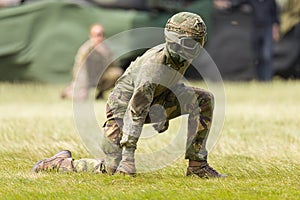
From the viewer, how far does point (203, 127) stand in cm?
693

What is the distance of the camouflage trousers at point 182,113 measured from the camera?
6.87m

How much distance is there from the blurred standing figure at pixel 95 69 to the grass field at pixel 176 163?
2.34 feet

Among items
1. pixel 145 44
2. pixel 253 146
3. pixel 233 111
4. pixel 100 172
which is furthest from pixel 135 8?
pixel 100 172

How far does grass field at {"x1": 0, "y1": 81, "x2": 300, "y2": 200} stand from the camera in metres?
6.23

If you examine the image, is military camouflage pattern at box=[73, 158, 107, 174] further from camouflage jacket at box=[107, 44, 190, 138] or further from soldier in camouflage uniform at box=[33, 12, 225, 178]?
camouflage jacket at box=[107, 44, 190, 138]

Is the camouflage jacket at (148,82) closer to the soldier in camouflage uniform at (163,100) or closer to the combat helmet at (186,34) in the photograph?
the soldier in camouflage uniform at (163,100)

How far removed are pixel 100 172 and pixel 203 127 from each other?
885 mm

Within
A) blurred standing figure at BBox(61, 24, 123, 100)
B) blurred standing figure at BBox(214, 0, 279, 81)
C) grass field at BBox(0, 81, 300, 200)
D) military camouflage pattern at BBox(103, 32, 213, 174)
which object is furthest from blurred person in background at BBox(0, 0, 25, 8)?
military camouflage pattern at BBox(103, 32, 213, 174)

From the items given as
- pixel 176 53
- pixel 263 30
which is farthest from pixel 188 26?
pixel 263 30

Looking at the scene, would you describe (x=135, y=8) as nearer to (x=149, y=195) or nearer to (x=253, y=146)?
(x=253, y=146)

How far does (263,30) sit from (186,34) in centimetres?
1342

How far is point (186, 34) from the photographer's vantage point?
6.50 m

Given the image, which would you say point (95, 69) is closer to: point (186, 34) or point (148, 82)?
point (148, 82)

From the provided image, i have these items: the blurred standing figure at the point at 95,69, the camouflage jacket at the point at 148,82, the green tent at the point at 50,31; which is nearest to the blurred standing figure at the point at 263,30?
the green tent at the point at 50,31
